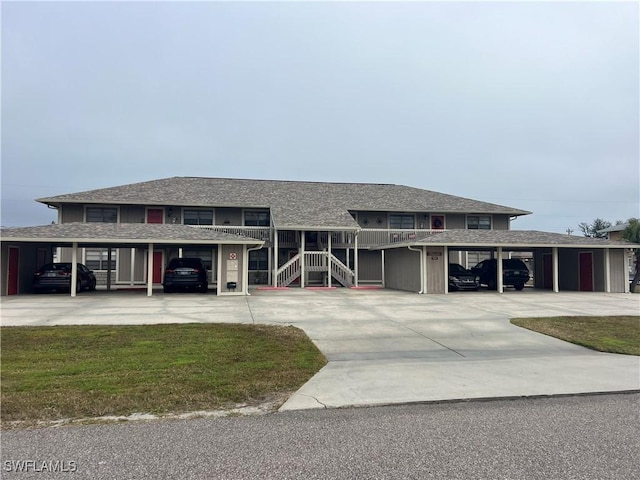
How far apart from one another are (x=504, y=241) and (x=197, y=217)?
17.0 metres

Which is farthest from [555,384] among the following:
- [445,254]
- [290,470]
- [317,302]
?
[445,254]

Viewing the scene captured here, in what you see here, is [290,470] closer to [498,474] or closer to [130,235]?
[498,474]

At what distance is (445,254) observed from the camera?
20.3 m

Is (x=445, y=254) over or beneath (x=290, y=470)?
over

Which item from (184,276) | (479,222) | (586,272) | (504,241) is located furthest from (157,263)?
(586,272)

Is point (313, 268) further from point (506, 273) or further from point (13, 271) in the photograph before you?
point (13, 271)

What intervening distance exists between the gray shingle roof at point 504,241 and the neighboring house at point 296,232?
0.19ft

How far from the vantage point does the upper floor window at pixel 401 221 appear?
28828 mm

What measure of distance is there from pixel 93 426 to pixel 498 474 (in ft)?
12.0

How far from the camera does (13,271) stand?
59.3 ft

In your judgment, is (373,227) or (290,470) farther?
(373,227)

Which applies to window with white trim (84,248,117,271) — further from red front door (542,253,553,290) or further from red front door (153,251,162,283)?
red front door (542,253,553,290)

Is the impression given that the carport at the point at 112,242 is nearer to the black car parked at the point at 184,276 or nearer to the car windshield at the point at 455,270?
the black car parked at the point at 184,276

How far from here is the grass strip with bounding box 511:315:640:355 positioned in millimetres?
8680
